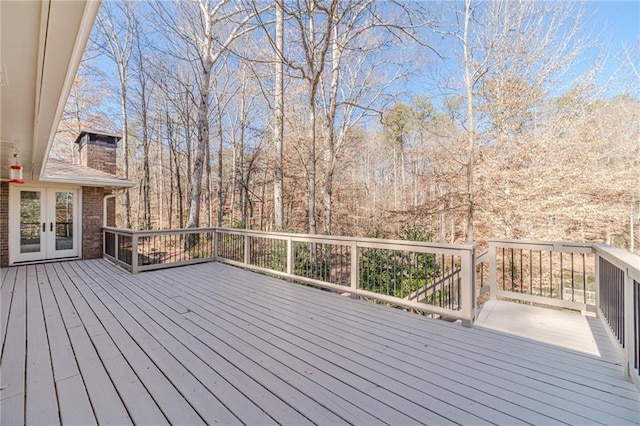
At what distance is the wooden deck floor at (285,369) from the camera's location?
1729 mm

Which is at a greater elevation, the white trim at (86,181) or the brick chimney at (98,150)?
the brick chimney at (98,150)

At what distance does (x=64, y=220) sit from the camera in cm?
728

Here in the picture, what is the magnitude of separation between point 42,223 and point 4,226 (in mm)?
624

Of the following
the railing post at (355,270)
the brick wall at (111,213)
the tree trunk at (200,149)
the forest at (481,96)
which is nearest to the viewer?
the railing post at (355,270)

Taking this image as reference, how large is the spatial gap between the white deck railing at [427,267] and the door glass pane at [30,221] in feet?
4.51

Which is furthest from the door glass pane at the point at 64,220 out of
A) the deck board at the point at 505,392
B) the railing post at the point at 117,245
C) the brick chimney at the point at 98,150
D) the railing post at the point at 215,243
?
the deck board at the point at 505,392

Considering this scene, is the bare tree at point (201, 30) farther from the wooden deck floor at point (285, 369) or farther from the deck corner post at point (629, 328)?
the deck corner post at point (629, 328)

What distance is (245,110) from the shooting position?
13.7 meters

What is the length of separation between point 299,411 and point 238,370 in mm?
684

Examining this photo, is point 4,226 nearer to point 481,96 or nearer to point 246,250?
point 246,250

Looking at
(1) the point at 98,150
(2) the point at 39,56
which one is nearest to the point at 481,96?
(2) the point at 39,56

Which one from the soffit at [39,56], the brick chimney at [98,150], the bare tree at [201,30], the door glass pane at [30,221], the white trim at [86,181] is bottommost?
the door glass pane at [30,221]

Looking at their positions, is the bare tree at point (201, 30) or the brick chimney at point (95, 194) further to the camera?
the bare tree at point (201, 30)

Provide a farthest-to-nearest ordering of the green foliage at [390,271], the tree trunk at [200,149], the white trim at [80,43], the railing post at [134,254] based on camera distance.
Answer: the tree trunk at [200,149] → the railing post at [134,254] → the green foliage at [390,271] → the white trim at [80,43]
